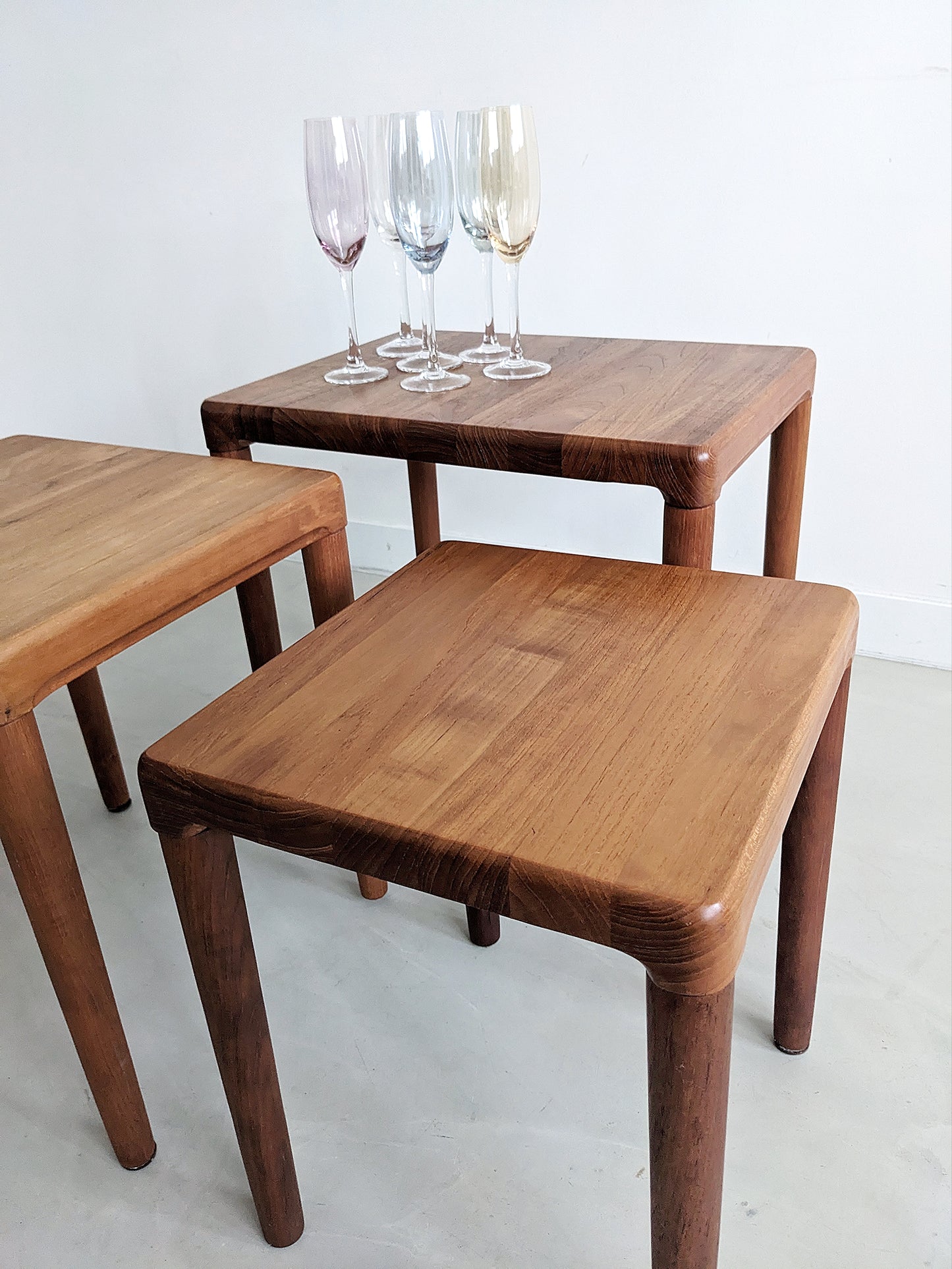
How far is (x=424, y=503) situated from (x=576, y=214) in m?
0.72

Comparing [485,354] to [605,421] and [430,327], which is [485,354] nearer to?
[430,327]

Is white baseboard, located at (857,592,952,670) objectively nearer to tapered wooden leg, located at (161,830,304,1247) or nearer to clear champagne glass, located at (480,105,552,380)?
clear champagne glass, located at (480,105,552,380)

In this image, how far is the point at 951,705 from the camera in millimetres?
1601

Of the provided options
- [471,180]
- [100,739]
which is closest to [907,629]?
[471,180]

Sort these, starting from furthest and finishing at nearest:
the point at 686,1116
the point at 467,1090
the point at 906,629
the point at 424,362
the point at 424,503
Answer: the point at 906,629
the point at 424,503
the point at 424,362
the point at 467,1090
the point at 686,1116

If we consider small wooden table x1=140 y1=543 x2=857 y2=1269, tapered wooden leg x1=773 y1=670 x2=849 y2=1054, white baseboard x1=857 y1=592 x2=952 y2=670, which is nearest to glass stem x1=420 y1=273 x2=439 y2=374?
small wooden table x1=140 y1=543 x2=857 y2=1269

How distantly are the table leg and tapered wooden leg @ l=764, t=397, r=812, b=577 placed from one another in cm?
57

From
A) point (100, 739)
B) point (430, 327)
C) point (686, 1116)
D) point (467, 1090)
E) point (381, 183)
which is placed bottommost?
point (467, 1090)

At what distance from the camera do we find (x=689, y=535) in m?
0.91

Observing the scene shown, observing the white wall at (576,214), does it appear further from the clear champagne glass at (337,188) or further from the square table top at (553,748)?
the square table top at (553,748)

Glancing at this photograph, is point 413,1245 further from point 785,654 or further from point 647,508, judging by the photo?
point 647,508

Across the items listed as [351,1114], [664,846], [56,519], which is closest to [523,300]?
[56,519]

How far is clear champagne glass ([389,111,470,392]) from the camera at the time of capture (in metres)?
1.03

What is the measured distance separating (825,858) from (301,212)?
64.5 inches
